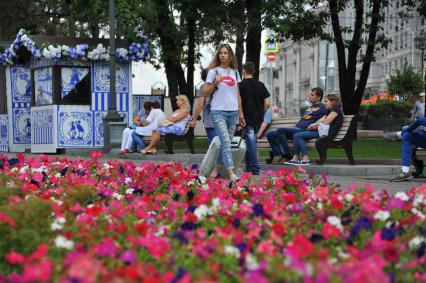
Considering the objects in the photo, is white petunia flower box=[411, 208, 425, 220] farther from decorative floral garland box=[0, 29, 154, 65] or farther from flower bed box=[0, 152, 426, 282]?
decorative floral garland box=[0, 29, 154, 65]

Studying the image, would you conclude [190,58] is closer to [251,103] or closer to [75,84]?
[75,84]

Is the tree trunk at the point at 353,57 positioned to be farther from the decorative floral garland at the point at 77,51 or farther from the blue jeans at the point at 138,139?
the blue jeans at the point at 138,139

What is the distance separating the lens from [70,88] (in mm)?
23359

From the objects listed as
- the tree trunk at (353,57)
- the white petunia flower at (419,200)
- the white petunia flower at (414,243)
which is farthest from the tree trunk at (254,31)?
the white petunia flower at (414,243)

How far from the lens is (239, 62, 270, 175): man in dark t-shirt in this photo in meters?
13.2

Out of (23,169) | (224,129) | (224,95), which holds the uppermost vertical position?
(224,95)

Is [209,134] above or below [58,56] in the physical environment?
below

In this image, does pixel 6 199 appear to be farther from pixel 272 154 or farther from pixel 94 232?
pixel 272 154

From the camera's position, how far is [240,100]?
1240cm

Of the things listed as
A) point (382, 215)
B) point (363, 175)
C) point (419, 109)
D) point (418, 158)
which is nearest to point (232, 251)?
point (382, 215)

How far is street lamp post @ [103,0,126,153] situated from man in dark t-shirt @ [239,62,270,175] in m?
9.66

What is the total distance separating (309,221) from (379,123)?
44951 millimetres

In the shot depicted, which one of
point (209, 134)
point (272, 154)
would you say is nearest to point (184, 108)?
point (272, 154)

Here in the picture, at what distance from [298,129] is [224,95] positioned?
396 centimetres
